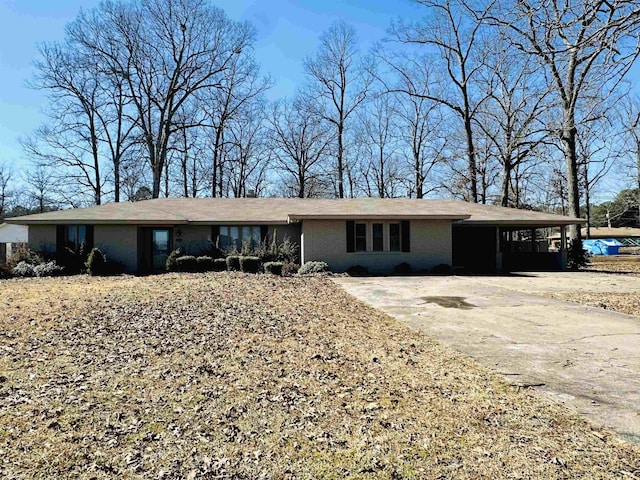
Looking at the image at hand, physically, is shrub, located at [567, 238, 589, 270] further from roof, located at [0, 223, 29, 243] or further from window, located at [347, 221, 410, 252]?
roof, located at [0, 223, 29, 243]

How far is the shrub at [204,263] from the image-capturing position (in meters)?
16.9

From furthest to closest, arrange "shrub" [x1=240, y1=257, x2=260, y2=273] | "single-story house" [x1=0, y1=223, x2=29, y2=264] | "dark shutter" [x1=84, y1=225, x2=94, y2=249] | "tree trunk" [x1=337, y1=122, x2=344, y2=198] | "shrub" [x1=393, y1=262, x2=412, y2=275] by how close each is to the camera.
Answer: "tree trunk" [x1=337, y1=122, x2=344, y2=198], "single-story house" [x1=0, y1=223, x2=29, y2=264], "dark shutter" [x1=84, y1=225, x2=94, y2=249], "shrub" [x1=393, y1=262, x2=412, y2=275], "shrub" [x1=240, y1=257, x2=260, y2=273]

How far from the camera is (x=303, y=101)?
33844 mm

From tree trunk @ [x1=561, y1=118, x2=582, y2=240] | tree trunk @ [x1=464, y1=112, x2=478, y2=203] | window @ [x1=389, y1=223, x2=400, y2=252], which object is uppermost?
tree trunk @ [x1=464, y1=112, x2=478, y2=203]

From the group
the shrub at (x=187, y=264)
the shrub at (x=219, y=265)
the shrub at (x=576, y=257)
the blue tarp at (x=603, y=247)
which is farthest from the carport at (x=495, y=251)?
the blue tarp at (x=603, y=247)

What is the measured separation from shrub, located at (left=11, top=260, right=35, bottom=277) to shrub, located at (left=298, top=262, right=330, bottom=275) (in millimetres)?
10175

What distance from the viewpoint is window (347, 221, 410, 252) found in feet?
57.8

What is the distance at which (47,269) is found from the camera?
1602cm

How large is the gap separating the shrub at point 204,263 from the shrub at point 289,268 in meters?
3.00

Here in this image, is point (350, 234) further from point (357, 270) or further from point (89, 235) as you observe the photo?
point (89, 235)

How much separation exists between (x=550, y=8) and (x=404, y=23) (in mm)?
17282

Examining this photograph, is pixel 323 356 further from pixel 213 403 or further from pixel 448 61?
pixel 448 61

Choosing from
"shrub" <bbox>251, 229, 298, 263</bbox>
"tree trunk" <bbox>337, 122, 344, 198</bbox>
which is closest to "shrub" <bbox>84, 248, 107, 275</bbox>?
"shrub" <bbox>251, 229, 298, 263</bbox>

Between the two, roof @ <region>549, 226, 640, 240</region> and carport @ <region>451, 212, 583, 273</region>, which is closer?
carport @ <region>451, 212, 583, 273</region>
